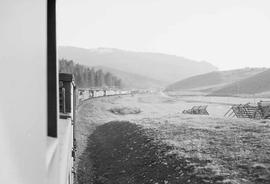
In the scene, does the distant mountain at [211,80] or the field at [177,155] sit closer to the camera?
the field at [177,155]

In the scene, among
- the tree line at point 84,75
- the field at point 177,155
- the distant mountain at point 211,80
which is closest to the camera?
the field at point 177,155

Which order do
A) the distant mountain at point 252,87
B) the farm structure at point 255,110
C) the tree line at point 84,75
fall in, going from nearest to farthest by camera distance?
the farm structure at point 255,110
the tree line at point 84,75
the distant mountain at point 252,87

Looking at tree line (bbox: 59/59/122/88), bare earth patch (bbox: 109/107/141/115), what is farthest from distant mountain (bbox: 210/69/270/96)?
bare earth patch (bbox: 109/107/141/115)

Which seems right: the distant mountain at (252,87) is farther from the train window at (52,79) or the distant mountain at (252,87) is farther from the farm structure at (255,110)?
the train window at (52,79)

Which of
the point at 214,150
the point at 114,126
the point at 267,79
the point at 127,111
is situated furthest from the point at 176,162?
the point at 267,79

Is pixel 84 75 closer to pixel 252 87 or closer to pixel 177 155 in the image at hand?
pixel 252 87

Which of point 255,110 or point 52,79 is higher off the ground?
point 52,79

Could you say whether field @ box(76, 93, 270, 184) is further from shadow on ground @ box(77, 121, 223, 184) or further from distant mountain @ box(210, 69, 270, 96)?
distant mountain @ box(210, 69, 270, 96)

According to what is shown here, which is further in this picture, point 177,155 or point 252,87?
point 252,87

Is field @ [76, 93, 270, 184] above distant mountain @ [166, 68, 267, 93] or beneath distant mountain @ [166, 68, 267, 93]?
beneath

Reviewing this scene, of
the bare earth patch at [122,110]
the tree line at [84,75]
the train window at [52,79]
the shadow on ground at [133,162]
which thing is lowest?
the shadow on ground at [133,162]

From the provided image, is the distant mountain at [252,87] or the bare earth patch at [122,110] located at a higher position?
the distant mountain at [252,87]

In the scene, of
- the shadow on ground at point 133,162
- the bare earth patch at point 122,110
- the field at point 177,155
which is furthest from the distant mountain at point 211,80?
the field at point 177,155

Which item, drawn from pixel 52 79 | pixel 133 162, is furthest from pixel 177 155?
pixel 52 79
